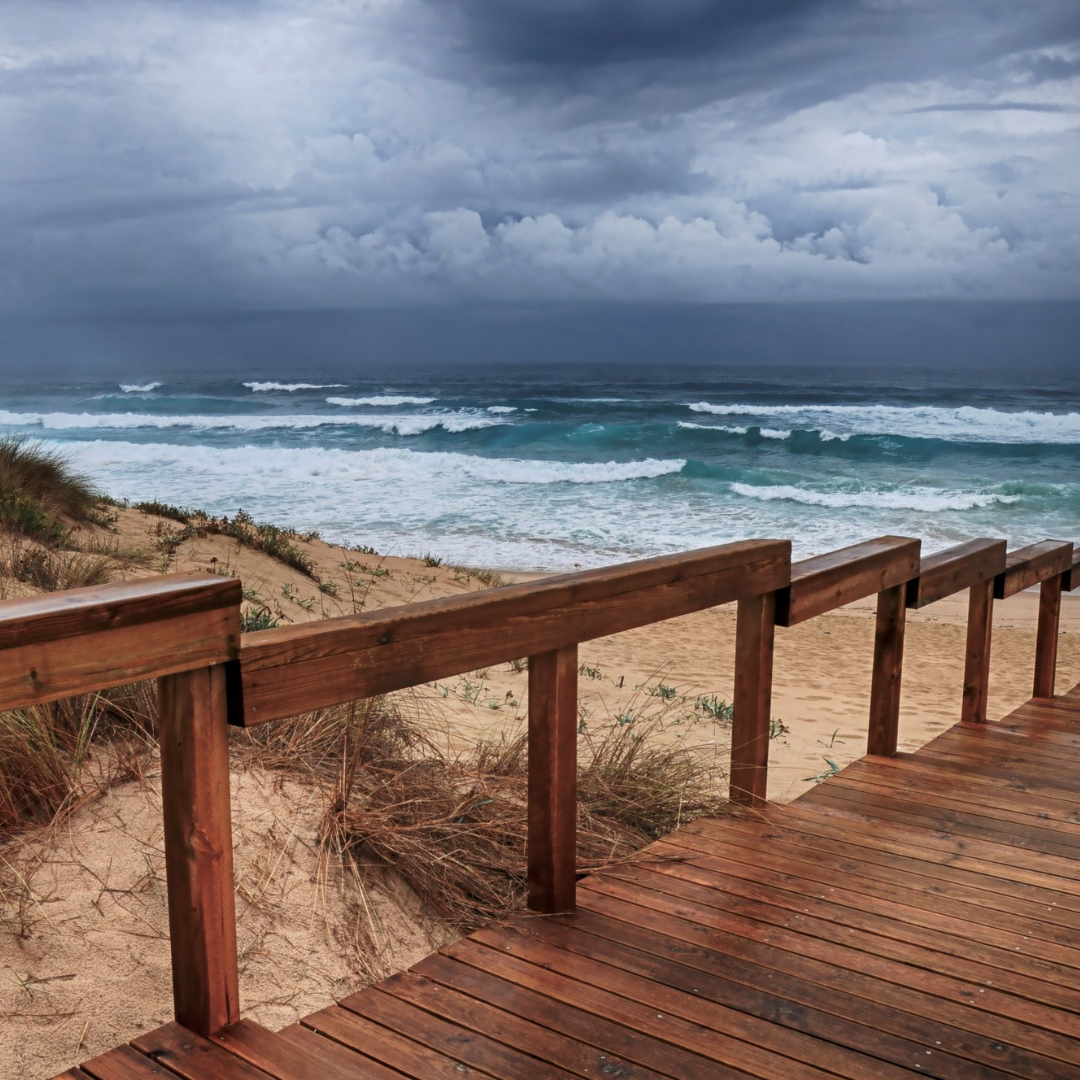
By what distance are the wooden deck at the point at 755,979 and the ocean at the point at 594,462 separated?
11311 mm

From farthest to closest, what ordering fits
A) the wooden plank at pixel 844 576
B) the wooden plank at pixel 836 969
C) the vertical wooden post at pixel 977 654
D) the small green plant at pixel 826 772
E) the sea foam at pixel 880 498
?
the sea foam at pixel 880 498 → the small green plant at pixel 826 772 → the vertical wooden post at pixel 977 654 → the wooden plank at pixel 844 576 → the wooden plank at pixel 836 969

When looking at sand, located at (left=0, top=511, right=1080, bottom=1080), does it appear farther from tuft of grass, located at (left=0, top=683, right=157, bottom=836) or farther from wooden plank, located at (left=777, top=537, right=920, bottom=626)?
wooden plank, located at (left=777, top=537, right=920, bottom=626)

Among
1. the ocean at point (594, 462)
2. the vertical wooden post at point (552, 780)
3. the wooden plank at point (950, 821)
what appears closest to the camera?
the vertical wooden post at point (552, 780)

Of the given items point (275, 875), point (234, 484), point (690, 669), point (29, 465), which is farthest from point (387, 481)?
point (275, 875)

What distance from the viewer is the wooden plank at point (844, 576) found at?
3.27 m

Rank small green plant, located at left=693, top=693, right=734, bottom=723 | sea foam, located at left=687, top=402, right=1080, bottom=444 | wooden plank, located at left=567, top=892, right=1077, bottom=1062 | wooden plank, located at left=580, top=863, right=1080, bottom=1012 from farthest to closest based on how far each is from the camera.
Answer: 1. sea foam, located at left=687, top=402, right=1080, bottom=444
2. small green plant, located at left=693, top=693, right=734, bottom=723
3. wooden plank, located at left=580, top=863, right=1080, bottom=1012
4. wooden plank, located at left=567, top=892, right=1077, bottom=1062

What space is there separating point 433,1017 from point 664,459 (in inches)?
1050

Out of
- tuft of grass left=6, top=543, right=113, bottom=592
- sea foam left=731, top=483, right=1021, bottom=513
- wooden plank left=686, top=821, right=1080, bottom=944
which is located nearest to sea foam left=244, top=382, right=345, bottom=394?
sea foam left=731, top=483, right=1021, bottom=513

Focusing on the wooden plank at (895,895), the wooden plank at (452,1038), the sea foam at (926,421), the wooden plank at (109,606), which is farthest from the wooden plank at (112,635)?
the sea foam at (926,421)

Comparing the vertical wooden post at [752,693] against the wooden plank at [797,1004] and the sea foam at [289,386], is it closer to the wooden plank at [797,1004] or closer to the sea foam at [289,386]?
the wooden plank at [797,1004]

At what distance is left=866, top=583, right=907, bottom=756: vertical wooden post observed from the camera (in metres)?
3.91

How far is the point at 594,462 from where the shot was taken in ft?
91.5

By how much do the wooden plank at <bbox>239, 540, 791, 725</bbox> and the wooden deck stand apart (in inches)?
25.0

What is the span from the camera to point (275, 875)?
290 centimetres
